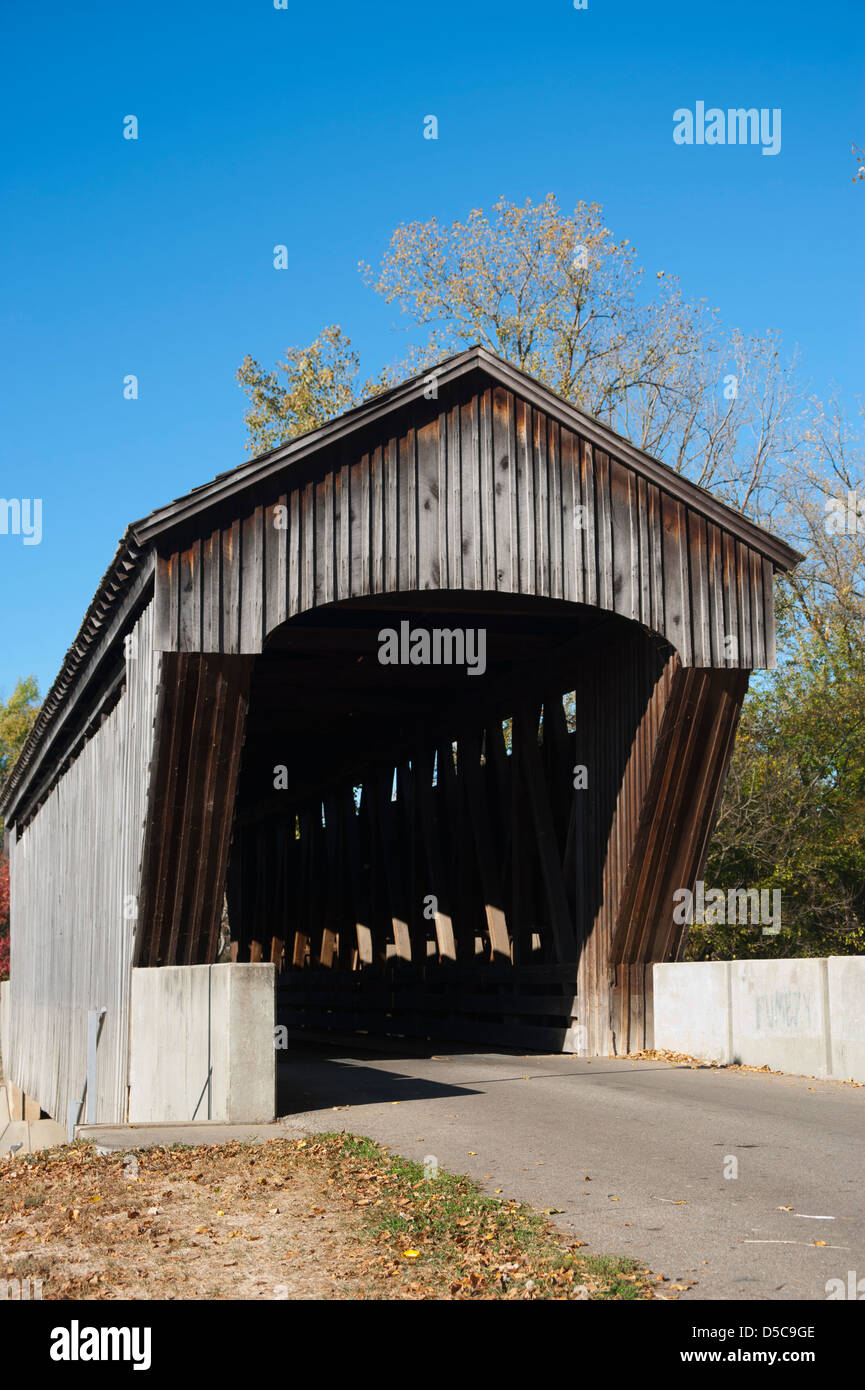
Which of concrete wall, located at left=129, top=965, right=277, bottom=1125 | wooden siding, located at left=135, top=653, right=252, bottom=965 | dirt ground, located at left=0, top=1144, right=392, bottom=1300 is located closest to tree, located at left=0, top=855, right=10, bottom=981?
wooden siding, located at left=135, top=653, right=252, bottom=965

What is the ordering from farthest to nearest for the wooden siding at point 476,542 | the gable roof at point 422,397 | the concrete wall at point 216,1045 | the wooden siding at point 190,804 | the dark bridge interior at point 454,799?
the dark bridge interior at point 454,799
the wooden siding at point 476,542
the wooden siding at point 190,804
the gable roof at point 422,397
the concrete wall at point 216,1045

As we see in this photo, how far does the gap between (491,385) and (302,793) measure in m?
14.9

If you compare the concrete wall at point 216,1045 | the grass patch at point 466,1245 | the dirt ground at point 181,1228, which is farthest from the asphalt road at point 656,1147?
the dirt ground at point 181,1228

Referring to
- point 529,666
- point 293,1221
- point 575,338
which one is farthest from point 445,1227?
point 575,338

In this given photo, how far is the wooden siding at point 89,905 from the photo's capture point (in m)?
12.4

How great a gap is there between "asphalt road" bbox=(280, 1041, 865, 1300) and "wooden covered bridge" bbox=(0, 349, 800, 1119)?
6.67 feet

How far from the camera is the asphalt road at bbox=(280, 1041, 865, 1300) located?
217 inches

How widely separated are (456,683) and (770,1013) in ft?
23.2

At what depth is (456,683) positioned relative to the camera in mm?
18266

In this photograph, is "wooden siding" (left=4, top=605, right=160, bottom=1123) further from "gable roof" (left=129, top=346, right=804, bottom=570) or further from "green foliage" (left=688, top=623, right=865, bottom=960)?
"green foliage" (left=688, top=623, right=865, bottom=960)

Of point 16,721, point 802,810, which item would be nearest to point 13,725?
point 16,721

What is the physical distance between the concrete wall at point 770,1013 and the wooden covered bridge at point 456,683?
0.53 m

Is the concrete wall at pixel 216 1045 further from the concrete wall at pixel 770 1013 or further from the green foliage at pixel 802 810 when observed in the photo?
the green foliage at pixel 802 810

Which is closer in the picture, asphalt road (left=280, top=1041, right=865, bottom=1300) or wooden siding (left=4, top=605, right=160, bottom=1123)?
asphalt road (left=280, top=1041, right=865, bottom=1300)
